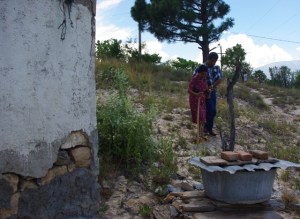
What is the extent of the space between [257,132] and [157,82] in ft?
13.2

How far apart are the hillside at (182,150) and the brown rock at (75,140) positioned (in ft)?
2.82

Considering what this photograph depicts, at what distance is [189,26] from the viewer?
15891mm

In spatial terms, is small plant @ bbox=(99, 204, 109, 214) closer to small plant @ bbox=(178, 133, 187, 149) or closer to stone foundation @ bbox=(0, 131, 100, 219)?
stone foundation @ bbox=(0, 131, 100, 219)

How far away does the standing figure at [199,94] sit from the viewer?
6.32 m

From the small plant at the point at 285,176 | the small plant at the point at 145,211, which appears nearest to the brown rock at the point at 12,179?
the small plant at the point at 145,211

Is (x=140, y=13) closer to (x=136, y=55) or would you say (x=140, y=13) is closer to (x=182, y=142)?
(x=136, y=55)

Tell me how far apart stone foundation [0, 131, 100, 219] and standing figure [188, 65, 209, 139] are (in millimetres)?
3164

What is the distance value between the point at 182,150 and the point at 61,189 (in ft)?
9.74

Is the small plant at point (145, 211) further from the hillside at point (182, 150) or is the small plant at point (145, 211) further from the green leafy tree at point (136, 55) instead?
the green leafy tree at point (136, 55)

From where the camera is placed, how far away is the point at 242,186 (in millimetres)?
3654

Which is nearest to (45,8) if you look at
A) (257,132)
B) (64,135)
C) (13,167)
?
(64,135)

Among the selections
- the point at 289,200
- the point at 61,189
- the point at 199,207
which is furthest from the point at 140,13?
the point at 61,189

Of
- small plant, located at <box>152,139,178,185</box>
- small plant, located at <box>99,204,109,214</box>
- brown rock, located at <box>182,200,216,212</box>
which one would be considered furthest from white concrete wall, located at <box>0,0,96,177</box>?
small plant, located at <box>152,139,178,185</box>

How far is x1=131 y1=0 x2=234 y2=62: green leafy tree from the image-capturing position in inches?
612
